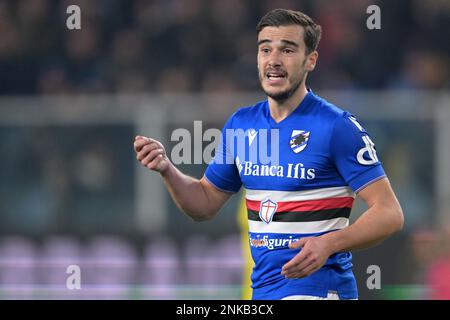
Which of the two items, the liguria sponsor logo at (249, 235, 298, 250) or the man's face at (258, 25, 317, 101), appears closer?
the liguria sponsor logo at (249, 235, 298, 250)

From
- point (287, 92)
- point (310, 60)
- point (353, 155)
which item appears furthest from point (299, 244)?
point (310, 60)

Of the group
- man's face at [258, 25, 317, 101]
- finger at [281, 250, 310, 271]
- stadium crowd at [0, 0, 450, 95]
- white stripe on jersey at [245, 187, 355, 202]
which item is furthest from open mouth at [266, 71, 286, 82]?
stadium crowd at [0, 0, 450, 95]

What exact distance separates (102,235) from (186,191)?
16.5 ft

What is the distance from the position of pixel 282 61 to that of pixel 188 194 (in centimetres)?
88

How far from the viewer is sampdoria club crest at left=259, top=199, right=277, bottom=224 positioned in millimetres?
5332

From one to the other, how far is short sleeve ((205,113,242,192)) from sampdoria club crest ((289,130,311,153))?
398 mm

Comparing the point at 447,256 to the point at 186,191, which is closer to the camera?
the point at 186,191

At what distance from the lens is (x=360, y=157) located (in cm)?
518

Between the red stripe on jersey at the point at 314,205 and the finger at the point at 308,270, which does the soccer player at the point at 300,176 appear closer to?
the red stripe on jersey at the point at 314,205

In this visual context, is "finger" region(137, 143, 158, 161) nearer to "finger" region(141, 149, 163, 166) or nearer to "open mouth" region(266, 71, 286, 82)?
"finger" region(141, 149, 163, 166)

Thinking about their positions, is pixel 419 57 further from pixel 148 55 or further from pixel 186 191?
pixel 186 191

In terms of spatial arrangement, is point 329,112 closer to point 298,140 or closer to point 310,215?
point 298,140
